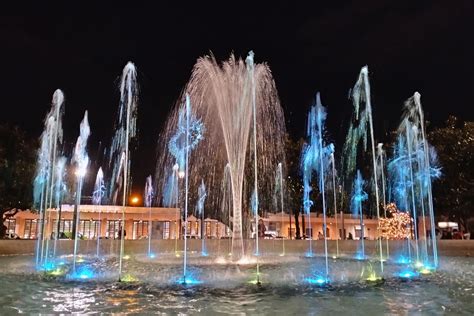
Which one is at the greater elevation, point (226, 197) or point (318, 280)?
point (226, 197)

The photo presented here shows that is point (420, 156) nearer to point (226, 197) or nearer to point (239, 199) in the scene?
point (226, 197)

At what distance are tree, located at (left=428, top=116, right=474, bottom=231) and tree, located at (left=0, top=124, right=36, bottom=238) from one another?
2715 cm

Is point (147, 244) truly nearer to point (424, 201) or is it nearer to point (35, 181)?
point (35, 181)

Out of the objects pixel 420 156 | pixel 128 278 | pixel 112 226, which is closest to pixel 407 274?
pixel 128 278

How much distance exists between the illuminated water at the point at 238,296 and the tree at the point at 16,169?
51.8 ft

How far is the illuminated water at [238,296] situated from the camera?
801 cm

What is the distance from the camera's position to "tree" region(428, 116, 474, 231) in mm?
31344

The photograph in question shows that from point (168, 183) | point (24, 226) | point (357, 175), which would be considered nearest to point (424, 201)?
point (357, 175)

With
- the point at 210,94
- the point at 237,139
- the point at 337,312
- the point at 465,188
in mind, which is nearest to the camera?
the point at 337,312

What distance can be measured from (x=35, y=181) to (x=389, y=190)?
3179 centimetres

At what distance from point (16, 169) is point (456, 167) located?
28368 millimetres

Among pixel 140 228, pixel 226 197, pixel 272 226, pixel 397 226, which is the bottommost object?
pixel 397 226

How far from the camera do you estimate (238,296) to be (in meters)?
9.27

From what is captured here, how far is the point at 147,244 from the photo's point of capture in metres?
26.1
